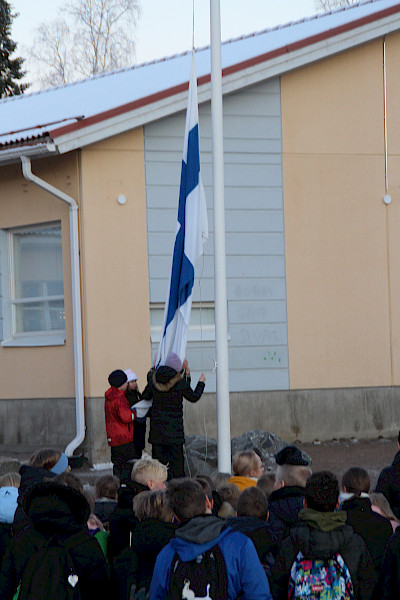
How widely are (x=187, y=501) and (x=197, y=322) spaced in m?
8.25

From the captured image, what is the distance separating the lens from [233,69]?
11617mm

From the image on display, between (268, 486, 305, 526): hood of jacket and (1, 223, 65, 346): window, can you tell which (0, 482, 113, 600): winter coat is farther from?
(1, 223, 65, 346): window

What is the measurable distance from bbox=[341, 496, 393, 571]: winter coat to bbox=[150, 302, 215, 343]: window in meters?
7.45

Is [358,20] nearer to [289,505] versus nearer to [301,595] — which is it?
[289,505]

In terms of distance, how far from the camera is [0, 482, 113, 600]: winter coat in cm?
357

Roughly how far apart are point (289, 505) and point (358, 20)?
9.31 m

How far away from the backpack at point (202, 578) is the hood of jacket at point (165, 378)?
511 centimetres

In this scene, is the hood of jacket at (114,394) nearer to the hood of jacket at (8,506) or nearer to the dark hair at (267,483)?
the dark hair at (267,483)

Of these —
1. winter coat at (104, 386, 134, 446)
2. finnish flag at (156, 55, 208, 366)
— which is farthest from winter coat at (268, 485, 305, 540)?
winter coat at (104, 386, 134, 446)

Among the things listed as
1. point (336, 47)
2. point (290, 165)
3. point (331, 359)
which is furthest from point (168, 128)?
point (331, 359)

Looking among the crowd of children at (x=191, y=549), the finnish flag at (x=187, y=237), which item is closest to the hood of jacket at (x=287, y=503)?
the crowd of children at (x=191, y=549)

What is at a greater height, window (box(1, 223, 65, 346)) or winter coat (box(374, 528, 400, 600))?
window (box(1, 223, 65, 346))

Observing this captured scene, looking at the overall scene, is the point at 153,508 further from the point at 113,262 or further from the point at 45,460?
the point at 113,262

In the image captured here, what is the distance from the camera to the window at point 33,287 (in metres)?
12.0
